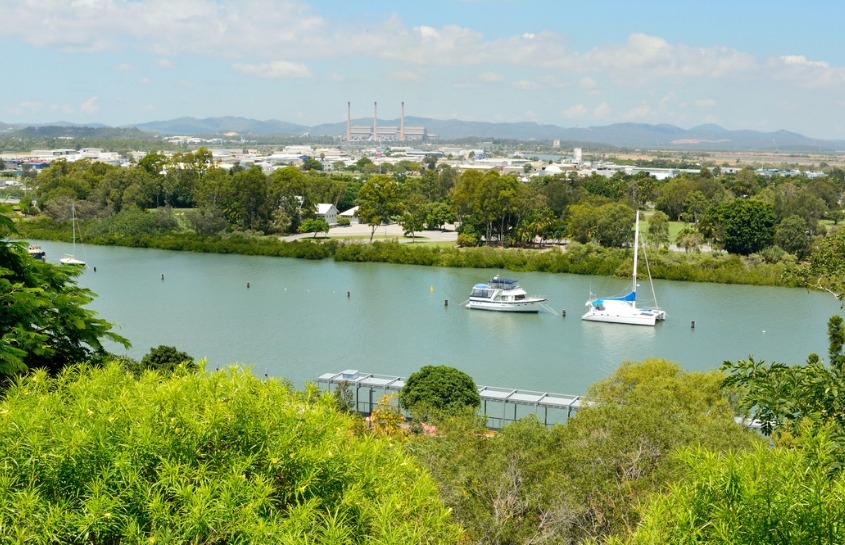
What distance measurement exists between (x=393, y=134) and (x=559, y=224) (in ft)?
381

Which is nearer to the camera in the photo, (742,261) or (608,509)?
(608,509)

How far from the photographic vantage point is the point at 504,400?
9.52m

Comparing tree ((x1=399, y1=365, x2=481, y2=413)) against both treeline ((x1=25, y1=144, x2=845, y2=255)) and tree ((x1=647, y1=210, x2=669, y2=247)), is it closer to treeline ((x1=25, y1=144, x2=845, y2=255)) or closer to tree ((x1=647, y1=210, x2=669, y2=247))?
treeline ((x1=25, y1=144, x2=845, y2=255))

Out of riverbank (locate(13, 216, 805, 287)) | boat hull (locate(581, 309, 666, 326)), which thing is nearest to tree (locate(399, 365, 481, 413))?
boat hull (locate(581, 309, 666, 326))

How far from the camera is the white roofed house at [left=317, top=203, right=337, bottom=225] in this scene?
2955cm

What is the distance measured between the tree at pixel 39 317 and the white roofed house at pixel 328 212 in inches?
923

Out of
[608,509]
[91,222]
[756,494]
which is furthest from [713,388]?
[91,222]

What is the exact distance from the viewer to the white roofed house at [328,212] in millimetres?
29547

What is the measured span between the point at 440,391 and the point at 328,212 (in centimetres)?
2136

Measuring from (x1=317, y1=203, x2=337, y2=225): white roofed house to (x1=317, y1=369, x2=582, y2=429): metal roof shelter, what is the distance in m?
19.1

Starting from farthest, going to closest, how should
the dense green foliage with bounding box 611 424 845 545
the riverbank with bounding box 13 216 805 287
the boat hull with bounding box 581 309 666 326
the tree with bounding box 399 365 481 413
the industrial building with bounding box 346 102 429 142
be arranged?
the industrial building with bounding box 346 102 429 142
the riverbank with bounding box 13 216 805 287
the boat hull with bounding box 581 309 666 326
the tree with bounding box 399 365 481 413
the dense green foliage with bounding box 611 424 845 545

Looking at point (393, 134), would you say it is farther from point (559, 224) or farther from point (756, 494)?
point (756, 494)

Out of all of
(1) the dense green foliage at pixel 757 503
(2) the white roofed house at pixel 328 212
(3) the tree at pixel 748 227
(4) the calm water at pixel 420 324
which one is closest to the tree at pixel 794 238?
(3) the tree at pixel 748 227

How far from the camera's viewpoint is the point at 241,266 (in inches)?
845
